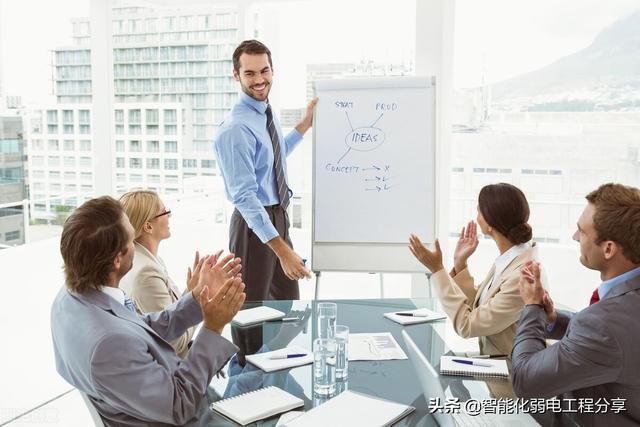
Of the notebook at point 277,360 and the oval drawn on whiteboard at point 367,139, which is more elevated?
the oval drawn on whiteboard at point 367,139

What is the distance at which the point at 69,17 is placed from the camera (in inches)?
201

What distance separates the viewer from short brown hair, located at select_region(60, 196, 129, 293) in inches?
55.9

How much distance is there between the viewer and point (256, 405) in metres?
1.48

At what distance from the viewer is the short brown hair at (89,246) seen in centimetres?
142

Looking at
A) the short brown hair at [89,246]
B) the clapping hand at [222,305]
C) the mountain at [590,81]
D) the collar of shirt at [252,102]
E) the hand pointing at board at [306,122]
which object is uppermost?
the mountain at [590,81]

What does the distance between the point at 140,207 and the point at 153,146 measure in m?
3.71

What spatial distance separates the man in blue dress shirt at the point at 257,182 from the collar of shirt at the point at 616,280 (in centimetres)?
149

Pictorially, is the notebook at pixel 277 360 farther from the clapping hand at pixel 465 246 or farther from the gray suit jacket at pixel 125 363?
the clapping hand at pixel 465 246

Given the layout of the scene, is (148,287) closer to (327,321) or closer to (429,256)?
(327,321)

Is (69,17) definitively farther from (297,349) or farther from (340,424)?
(340,424)

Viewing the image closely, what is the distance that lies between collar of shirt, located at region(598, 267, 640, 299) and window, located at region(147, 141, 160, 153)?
15.5 ft

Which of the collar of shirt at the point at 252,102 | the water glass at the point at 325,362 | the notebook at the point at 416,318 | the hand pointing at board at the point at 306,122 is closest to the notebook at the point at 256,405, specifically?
the water glass at the point at 325,362

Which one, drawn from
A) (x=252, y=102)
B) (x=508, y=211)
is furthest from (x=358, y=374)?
(x=252, y=102)

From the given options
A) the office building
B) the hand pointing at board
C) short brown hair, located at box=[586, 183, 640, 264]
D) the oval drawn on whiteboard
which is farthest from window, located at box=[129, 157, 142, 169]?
short brown hair, located at box=[586, 183, 640, 264]
